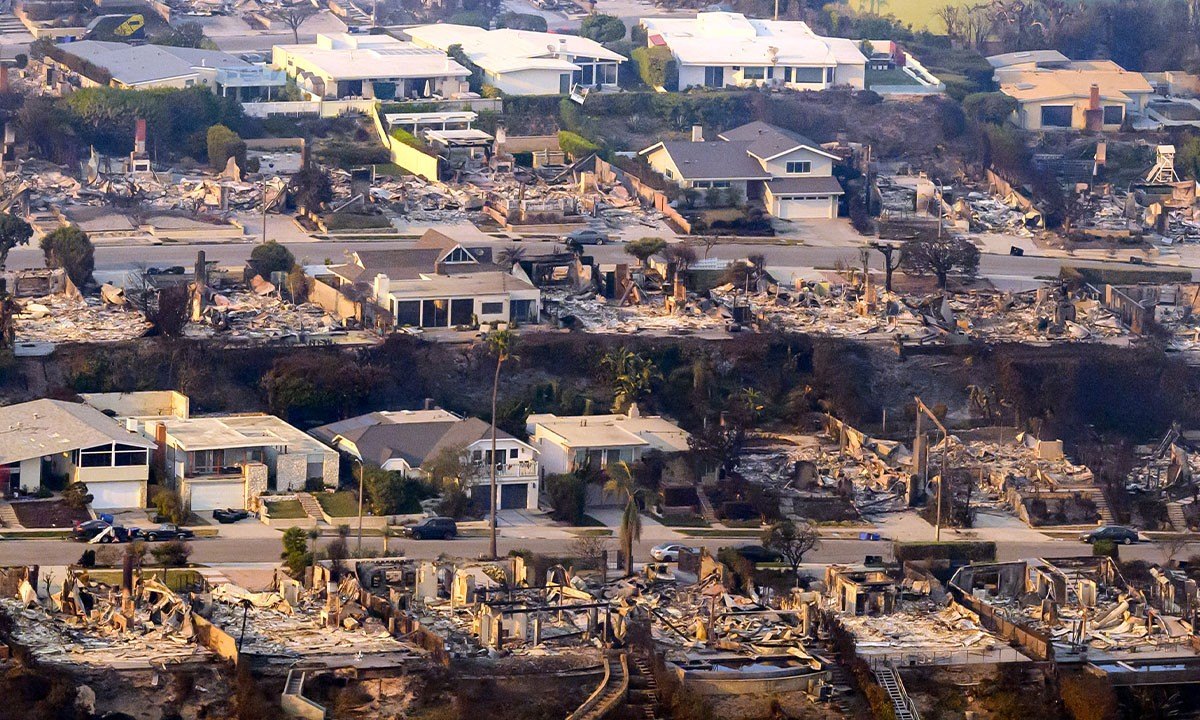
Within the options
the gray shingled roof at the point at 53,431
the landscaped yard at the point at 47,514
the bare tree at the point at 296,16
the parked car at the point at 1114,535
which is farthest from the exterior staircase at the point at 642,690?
the bare tree at the point at 296,16

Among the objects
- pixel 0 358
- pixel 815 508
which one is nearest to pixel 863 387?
pixel 815 508

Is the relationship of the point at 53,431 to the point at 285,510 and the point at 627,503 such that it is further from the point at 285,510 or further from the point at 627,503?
the point at 627,503

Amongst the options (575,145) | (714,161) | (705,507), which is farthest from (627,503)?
(575,145)

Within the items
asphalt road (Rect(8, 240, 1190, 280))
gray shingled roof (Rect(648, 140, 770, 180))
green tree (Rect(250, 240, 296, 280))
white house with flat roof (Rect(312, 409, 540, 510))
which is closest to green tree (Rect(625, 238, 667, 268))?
asphalt road (Rect(8, 240, 1190, 280))

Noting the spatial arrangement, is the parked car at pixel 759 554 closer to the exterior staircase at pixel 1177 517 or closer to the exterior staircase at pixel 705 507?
the exterior staircase at pixel 705 507

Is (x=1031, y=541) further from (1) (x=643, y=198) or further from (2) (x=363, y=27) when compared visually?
(2) (x=363, y=27)
